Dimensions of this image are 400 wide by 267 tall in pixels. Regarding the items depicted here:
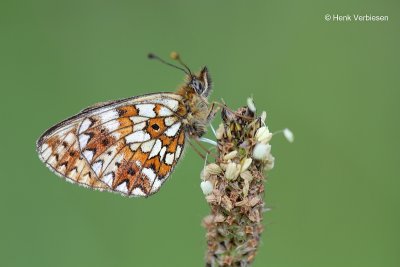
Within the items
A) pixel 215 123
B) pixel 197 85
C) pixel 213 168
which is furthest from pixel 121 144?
pixel 215 123

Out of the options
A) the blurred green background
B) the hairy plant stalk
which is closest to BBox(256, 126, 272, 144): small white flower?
the hairy plant stalk

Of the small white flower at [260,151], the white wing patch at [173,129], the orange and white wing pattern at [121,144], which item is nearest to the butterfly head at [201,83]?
the orange and white wing pattern at [121,144]

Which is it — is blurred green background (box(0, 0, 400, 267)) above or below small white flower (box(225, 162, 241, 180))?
above

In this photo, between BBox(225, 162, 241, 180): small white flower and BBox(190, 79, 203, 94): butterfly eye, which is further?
BBox(190, 79, 203, 94): butterfly eye

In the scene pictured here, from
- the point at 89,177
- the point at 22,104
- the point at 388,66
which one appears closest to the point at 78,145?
the point at 89,177

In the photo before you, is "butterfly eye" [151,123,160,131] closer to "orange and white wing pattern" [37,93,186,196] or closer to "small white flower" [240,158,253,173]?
"orange and white wing pattern" [37,93,186,196]

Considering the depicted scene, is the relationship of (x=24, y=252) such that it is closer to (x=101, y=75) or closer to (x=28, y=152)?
(x=28, y=152)

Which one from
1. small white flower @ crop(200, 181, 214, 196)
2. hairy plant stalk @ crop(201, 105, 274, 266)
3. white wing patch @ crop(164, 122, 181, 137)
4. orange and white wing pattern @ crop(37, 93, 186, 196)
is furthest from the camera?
white wing patch @ crop(164, 122, 181, 137)
